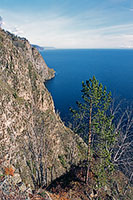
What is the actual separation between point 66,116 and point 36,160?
4196cm

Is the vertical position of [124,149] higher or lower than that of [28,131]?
lower

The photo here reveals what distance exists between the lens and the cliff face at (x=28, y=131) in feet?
74.2

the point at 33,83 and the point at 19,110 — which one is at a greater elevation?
the point at 33,83

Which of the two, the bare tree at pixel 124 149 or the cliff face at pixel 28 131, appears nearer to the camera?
the bare tree at pixel 124 149

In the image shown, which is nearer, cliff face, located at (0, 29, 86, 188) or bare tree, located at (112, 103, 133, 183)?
bare tree, located at (112, 103, 133, 183)

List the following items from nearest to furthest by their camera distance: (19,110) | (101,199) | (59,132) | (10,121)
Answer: (101,199) < (10,121) < (19,110) < (59,132)

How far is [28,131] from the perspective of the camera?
27.5m

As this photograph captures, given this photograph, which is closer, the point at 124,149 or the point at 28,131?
the point at 124,149

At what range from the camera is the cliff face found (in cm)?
2261

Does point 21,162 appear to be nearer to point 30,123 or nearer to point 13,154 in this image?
point 13,154

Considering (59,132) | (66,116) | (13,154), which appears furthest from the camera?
(66,116)

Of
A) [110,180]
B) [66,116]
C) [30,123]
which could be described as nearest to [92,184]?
[110,180]

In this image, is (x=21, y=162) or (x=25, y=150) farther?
(x=25, y=150)

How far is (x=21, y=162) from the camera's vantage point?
22734 millimetres
